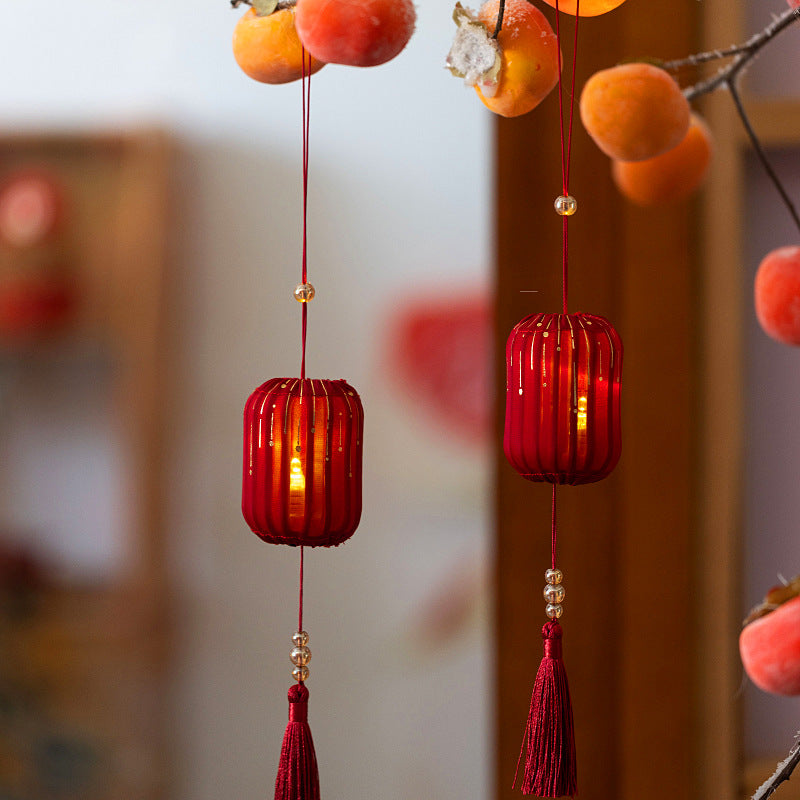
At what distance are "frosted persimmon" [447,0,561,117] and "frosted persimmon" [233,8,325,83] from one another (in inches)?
1.9

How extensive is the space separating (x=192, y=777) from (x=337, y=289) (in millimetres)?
357

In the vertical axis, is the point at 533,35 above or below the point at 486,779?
above

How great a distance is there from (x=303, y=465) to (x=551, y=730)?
0.42 feet

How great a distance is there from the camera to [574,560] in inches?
24.5

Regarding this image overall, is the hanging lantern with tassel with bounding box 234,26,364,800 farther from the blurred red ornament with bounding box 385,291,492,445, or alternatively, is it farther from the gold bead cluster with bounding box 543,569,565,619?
the blurred red ornament with bounding box 385,291,492,445

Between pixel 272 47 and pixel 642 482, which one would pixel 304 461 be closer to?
pixel 272 47

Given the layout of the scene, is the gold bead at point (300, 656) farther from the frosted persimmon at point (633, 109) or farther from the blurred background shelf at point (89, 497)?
the blurred background shelf at point (89, 497)

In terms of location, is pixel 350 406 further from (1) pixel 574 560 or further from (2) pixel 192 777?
(2) pixel 192 777

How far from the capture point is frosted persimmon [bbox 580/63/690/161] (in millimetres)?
317

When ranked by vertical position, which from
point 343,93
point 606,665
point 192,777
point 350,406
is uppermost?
point 343,93

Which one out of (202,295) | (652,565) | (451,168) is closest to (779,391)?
(652,565)

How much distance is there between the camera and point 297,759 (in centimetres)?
35

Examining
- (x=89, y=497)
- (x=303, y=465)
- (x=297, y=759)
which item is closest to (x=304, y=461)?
(x=303, y=465)

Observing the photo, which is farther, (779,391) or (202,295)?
(202,295)
